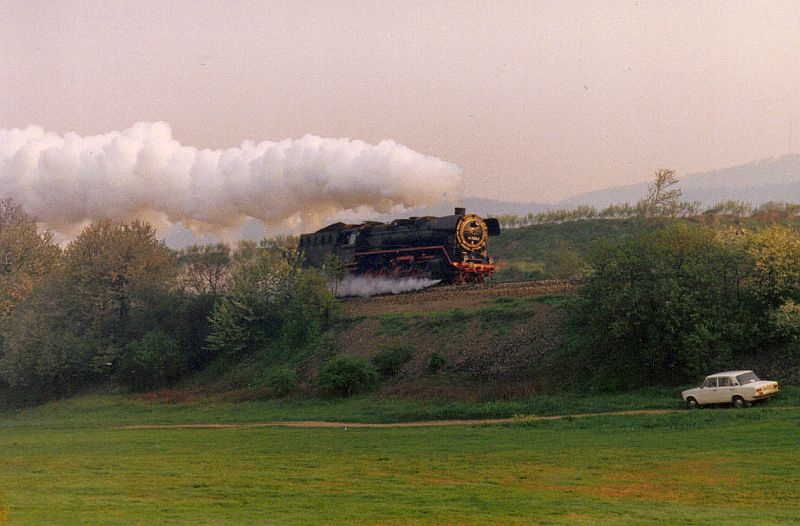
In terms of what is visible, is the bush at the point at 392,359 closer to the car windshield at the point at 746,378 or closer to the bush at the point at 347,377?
the bush at the point at 347,377

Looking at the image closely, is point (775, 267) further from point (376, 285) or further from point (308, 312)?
point (376, 285)

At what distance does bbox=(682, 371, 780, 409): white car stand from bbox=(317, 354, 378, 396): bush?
19.7 metres

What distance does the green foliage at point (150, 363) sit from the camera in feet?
211

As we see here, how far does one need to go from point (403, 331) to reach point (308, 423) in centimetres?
1485

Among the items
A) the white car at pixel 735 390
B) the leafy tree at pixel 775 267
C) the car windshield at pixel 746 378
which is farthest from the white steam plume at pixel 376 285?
the car windshield at pixel 746 378

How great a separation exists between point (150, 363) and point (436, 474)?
4426 centimetres

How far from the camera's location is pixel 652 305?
1575 inches

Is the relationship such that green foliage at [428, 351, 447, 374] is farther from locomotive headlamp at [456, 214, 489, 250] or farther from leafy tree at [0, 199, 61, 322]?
leafy tree at [0, 199, 61, 322]

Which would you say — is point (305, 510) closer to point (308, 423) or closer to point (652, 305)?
point (308, 423)

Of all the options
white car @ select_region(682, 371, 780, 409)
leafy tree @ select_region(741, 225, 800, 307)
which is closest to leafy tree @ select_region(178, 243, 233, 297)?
leafy tree @ select_region(741, 225, 800, 307)

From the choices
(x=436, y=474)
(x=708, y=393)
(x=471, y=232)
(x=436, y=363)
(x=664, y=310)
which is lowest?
(x=436, y=474)

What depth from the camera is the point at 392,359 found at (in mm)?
50094

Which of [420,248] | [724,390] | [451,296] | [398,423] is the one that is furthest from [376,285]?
[724,390]

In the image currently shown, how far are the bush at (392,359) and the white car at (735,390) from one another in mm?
19800
